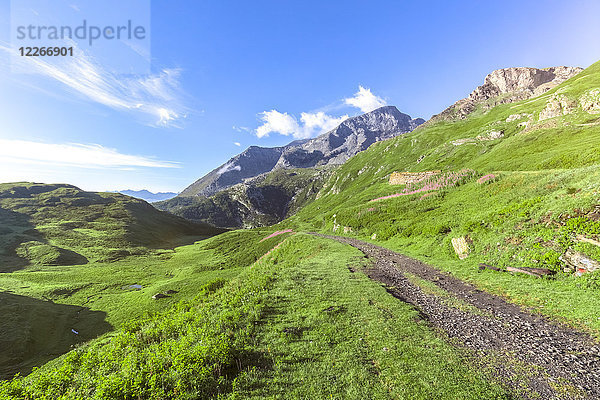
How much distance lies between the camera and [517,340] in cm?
1234

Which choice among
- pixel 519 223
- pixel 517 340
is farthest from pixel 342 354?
pixel 519 223

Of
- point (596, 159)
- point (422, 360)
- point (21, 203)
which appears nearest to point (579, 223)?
point (422, 360)

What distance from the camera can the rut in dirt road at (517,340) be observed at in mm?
9094

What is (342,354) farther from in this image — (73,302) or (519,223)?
(73,302)

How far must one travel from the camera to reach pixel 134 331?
61.9 feet

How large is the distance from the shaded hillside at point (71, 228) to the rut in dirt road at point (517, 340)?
9816 cm

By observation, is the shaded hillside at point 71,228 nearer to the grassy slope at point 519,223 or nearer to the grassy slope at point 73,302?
the grassy slope at point 73,302

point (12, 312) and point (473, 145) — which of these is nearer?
point (12, 312)

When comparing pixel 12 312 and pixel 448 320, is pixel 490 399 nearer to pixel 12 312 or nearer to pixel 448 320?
pixel 448 320

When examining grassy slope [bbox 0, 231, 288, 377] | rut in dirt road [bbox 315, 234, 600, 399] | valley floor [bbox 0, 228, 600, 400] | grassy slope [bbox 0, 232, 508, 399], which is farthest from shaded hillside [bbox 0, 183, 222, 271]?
rut in dirt road [bbox 315, 234, 600, 399]

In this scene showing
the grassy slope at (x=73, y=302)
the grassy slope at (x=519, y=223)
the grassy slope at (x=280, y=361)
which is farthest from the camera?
the grassy slope at (x=73, y=302)

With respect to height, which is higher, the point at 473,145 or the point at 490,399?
the point at 473,145

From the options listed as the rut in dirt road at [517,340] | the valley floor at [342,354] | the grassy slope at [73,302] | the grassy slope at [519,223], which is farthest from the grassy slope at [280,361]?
the grassy slope at [73,302]

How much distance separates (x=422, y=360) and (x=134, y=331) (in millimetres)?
22023
